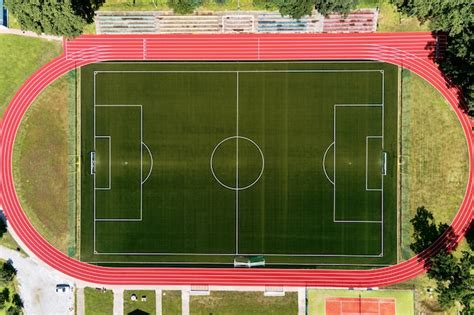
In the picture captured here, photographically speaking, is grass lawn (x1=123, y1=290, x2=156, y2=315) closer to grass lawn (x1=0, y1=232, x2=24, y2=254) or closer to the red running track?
the red running track

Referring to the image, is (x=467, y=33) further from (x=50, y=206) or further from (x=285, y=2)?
(x=50, y=206)

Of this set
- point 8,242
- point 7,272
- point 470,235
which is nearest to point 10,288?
point 7,272

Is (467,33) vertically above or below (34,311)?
above

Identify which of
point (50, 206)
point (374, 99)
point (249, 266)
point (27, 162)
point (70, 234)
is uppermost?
point (374, 99)

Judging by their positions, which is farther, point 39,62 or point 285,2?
point 39,62

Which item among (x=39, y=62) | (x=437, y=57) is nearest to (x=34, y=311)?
(x=39, y=62)

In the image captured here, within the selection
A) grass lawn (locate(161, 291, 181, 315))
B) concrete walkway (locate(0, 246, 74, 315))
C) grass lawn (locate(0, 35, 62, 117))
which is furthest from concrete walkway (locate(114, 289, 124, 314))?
grass lawn (locate(0, 35, 62, 117))

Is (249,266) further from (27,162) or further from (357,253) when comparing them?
(27,162)
